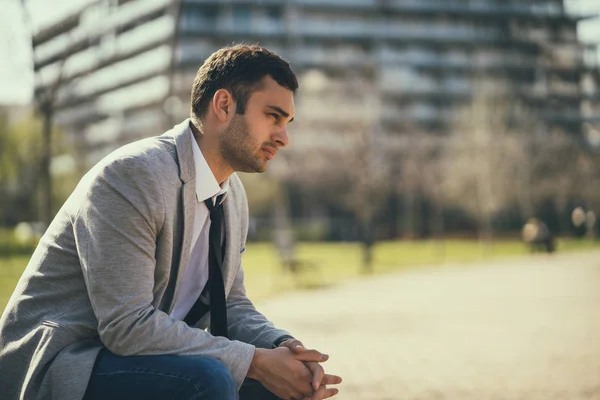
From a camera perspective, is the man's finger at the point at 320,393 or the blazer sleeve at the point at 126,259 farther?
the man's finger at the point at 320,393

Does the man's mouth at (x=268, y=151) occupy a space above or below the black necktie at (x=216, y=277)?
above

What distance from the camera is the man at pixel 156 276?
82.5 inches

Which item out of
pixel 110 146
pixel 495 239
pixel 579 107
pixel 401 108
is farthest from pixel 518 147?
pixel 110 146

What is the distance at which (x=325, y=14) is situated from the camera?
71250 millimetres

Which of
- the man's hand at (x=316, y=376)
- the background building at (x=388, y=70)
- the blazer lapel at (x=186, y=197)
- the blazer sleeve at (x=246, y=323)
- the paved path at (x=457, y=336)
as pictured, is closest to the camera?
the blazer lapel at (x=186, y=197)

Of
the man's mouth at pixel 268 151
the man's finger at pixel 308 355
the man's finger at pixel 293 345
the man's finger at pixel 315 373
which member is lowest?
the man's finger at pixel 315 373

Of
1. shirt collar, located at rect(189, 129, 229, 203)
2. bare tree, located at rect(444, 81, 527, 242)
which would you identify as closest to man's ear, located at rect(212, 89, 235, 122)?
shirt collar, located at rect(189, 129, 229, 203)

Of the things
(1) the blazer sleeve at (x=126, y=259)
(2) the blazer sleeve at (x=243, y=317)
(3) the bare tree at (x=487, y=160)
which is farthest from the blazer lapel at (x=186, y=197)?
(3) the bare tree at (x=487, y=160)

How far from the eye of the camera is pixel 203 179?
7.93 ft

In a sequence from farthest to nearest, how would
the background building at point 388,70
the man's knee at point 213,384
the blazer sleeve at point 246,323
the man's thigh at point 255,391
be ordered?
1. the background building at point 388,70
2. the blazer sleeve at point 246,323
3. the man's thigh at point 255,391
4. the man's knee at point 213,384

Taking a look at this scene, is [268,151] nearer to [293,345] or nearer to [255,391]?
[293,345]

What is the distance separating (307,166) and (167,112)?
1295 inches

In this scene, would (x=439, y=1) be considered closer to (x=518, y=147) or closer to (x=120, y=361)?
(x=518, y=147)

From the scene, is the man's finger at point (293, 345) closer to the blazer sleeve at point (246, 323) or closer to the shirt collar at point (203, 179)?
the blazer sleeve at point (246, 323)
